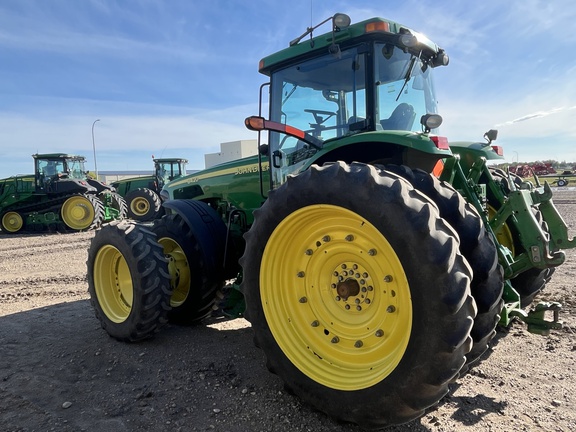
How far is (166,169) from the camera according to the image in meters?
19.4

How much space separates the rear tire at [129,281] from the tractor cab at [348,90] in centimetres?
135

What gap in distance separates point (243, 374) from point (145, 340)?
116 centimetres

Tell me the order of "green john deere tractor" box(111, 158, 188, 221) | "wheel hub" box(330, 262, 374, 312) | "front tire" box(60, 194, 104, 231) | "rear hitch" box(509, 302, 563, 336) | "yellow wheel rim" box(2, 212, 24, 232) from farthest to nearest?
"green john deere tractor" box(111, 158, 188, 221)
"yellow wheel rim" box(2, 212, 24, 232)
"front tire" box(60, 194, 104, 231)
"rear hitch" box(509, 302, 563, 336)
"wheel hub" box(330, 262, 374, 312)

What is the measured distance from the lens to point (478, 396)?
285cm

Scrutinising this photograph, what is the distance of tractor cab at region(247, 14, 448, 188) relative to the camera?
334 cm

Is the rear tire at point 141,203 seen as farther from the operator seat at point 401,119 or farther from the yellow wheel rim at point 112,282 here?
the operator seat at point 401,119

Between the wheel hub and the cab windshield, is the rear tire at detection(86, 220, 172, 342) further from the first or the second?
the wheel hub

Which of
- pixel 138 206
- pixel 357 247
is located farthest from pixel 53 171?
pixel 357 247

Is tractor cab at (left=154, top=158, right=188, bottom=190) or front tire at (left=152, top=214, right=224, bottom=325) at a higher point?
tractor cab at (left=154, top=158, right=188, bottom=190)

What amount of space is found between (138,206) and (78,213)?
8.50ft

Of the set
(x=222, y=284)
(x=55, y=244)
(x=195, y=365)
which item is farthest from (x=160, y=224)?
(x=55, y=244)

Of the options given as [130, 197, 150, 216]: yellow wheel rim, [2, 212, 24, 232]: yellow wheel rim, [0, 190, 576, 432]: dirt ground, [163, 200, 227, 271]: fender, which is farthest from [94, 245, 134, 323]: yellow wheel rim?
[2, 212, 24, 232]: yellow wheel rim

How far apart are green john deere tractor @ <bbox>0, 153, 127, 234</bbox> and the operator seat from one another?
45.8ft

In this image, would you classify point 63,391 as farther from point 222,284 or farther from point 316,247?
point 316,247
